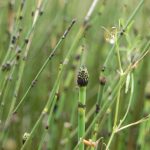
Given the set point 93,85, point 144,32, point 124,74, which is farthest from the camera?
point 93,85

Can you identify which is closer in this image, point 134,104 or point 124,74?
point 124,74

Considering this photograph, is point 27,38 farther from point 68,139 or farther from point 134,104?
point 134,104

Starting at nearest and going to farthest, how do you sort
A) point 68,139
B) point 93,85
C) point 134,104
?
1. point 68,139
2. point 134,104
3. point 93,85

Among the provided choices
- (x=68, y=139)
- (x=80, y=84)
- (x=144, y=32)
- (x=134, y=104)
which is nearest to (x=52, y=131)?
(x=68, y=139)

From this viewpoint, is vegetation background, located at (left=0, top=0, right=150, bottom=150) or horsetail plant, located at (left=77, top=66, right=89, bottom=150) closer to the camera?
horsetail plant, located at (left=77, top=66, right=89, bottom=150)

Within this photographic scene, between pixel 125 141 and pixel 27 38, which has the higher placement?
pixel 27 38

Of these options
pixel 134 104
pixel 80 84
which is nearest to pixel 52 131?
pixel 134 104

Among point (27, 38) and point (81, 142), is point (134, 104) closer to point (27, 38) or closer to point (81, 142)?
point (27, 38)

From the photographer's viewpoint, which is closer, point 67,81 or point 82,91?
point 82,91

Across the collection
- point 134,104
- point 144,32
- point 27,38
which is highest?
point 144,32

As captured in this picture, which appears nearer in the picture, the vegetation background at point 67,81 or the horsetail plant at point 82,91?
the horsetail plant at point 82,91
